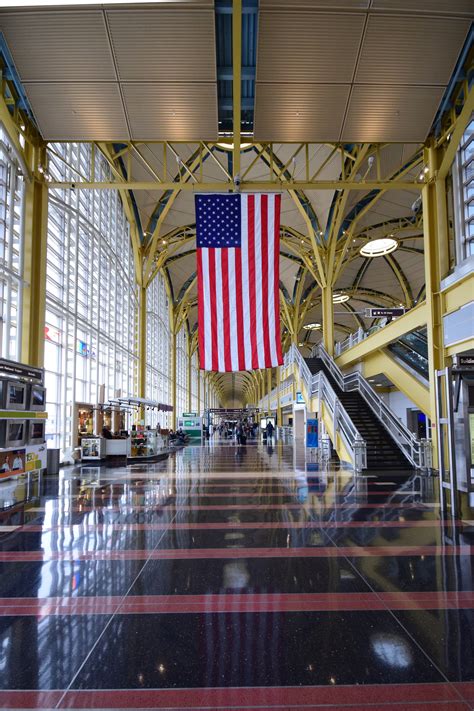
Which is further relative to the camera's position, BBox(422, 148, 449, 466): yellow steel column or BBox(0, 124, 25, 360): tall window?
BBox(422, 148, 449, 466): yellow steel column

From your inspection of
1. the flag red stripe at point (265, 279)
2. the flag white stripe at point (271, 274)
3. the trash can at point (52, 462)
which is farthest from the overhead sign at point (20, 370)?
the flag white stripe at point (271, 274)

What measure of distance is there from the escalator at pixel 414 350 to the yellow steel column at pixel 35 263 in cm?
1359

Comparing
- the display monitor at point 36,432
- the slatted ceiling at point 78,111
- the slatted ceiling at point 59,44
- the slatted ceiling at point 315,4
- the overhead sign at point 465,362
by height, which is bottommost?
the display monitor at point 36,432

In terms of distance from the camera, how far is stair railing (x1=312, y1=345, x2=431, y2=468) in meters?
15.6

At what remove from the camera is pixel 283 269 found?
45250mm

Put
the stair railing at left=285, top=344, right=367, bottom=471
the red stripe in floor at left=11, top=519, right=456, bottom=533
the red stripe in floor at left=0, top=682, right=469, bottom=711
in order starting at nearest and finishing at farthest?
the red stripe in floor at left=0, top=682, right=469, bottom=711 → the red stripe in floor at left=11, top=519, right=456, bottom=533 → the stair railing at left=285, top=344, right=367, bottom=471

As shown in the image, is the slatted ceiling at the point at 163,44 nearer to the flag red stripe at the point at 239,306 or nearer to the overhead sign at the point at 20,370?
the flag red stripe at the point at 239,306

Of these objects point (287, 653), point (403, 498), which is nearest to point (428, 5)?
point (403, 498)

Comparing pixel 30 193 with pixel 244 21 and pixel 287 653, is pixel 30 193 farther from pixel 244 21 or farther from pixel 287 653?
pixel 287 653

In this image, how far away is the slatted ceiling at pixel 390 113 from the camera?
1338 cm

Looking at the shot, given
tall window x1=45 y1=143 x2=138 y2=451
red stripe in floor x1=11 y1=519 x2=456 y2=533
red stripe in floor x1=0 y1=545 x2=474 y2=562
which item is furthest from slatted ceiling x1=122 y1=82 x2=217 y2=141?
red stripe in floor x1=0 y1=545 x2=474 y2=562

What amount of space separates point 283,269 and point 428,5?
33.8 metres

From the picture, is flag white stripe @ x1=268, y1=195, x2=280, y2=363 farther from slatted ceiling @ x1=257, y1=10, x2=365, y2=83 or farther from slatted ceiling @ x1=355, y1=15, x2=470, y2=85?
slatted ceiling @ x1=355, y1=15, x2=470, y2=85

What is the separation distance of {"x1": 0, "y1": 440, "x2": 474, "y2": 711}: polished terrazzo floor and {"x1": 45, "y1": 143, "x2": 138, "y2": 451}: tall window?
1059cm
